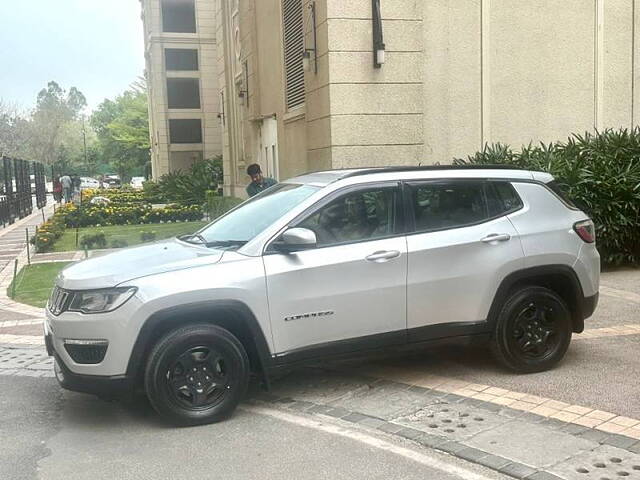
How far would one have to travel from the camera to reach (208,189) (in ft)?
101

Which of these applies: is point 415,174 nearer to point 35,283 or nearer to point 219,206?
point 35,283

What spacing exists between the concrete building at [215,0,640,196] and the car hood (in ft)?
20.9

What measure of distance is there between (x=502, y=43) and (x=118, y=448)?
32.6 ft

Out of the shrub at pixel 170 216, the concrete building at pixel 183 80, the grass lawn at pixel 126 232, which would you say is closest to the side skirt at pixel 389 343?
the grass lawn at pixel 126 232

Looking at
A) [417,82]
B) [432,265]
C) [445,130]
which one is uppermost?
[417,82]

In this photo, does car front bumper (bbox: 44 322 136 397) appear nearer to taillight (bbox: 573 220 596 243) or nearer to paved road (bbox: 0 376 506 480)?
paved road (bbox: 0 376 506 480)

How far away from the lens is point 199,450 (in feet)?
14.7

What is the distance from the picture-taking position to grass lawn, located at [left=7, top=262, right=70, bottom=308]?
10.4m

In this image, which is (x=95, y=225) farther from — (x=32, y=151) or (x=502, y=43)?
(x=32, y=151)

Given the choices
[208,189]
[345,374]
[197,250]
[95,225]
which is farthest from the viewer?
[208,189]

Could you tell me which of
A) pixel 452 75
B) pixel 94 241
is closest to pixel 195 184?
pixel 94 241

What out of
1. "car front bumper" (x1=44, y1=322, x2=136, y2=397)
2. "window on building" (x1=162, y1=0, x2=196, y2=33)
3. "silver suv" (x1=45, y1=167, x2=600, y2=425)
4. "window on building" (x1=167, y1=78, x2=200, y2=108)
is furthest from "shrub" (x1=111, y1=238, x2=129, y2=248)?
"window on building" (x1=162, y1=0, x2=196, y2=33)

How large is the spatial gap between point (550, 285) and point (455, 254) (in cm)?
104

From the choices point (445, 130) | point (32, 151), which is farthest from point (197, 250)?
point (32, 151)
